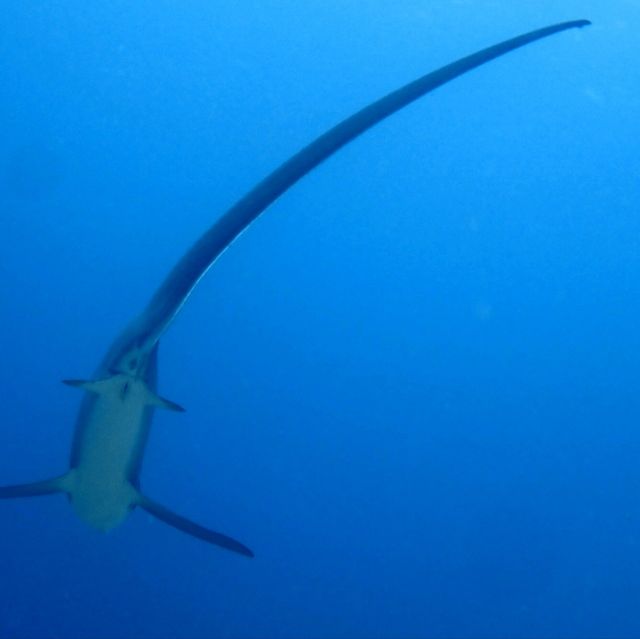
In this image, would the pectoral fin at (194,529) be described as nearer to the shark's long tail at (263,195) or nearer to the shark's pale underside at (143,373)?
the shark's pale underside at (143,373)

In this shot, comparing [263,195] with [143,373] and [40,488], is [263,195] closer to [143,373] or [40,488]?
[143,373]

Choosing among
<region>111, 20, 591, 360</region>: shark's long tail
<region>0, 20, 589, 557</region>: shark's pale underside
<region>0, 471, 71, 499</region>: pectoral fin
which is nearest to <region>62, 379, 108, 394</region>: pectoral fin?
<region>0, 20, 589, 557</region>: shark's pale underside

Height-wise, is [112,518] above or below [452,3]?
A: below

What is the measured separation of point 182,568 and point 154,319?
8.27 metres

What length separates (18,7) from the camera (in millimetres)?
13766

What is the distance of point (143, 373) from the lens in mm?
2295

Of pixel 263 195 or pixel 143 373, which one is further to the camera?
pixel 143 373

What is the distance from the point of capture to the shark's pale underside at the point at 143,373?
1.74 meters

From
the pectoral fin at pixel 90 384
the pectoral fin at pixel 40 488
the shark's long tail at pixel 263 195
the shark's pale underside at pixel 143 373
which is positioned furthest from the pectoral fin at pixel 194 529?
the shark's long tail at pixel 263 195

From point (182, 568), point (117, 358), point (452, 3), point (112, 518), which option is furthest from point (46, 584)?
point (452, 3)

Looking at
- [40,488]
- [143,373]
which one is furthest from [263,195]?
[40,488]

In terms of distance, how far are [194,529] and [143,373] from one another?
3.43ft

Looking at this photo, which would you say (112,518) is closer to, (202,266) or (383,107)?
(202,266)

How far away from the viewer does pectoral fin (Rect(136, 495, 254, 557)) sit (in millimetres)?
2971
